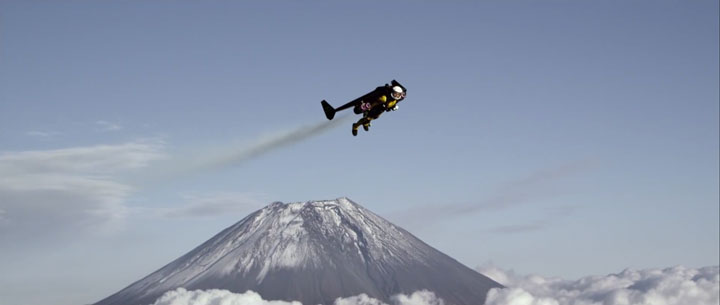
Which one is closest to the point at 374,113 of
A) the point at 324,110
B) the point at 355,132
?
the point at 355,132

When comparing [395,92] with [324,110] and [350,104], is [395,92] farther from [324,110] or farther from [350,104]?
[324,110]

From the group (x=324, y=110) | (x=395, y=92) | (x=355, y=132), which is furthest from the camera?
(x=324, y=110)

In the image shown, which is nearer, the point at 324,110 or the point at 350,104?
the point at 350,104

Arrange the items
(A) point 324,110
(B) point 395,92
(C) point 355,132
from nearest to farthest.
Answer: (B) point 395,92 → (C) point 355,132 → (A) point 324,110

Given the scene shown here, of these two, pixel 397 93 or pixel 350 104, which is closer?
pixel 397 93

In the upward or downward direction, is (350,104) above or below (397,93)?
above

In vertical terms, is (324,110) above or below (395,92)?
above
